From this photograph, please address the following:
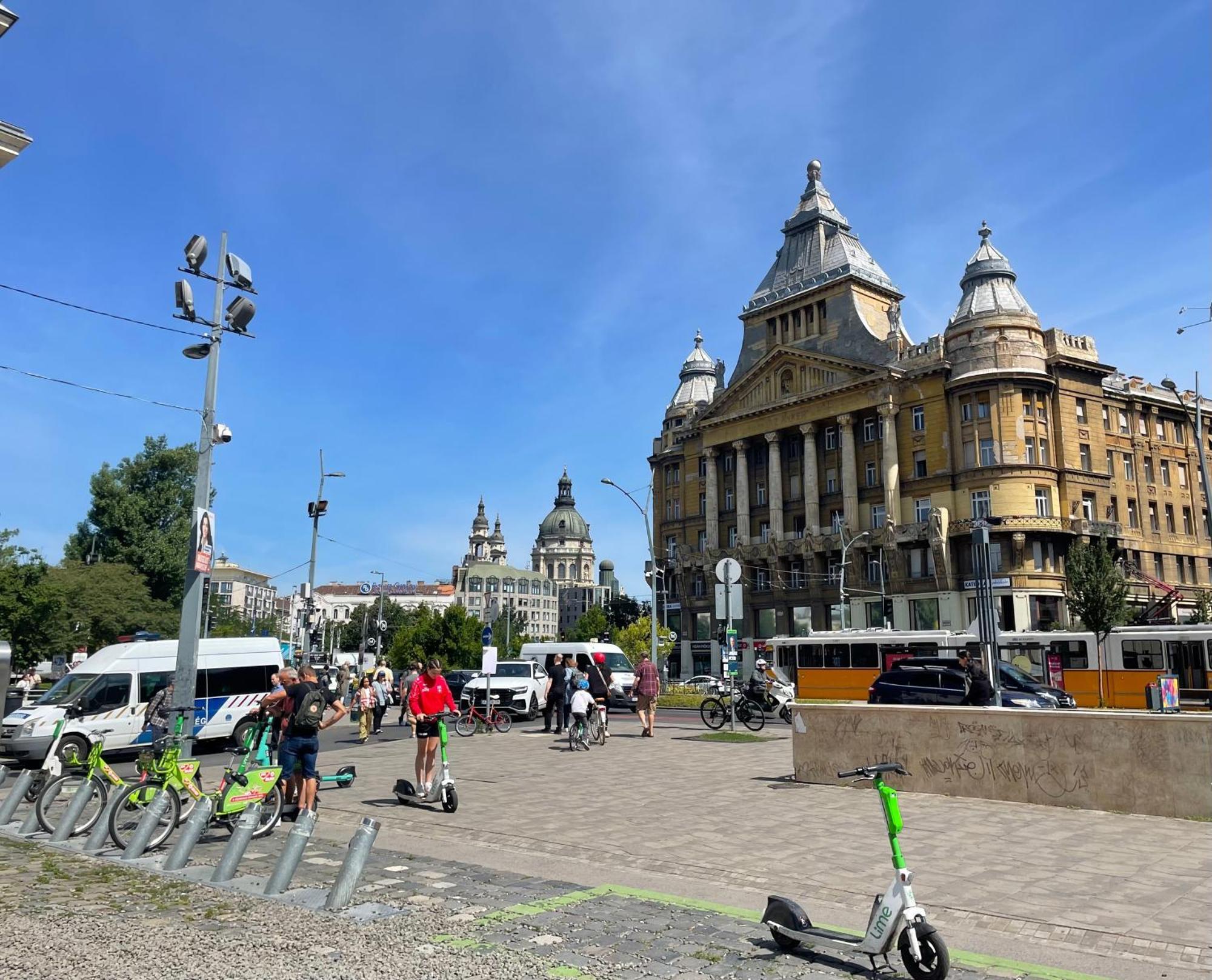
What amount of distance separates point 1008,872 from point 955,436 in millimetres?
53204

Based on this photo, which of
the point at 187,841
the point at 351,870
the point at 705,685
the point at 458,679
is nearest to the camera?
the point at 351,870

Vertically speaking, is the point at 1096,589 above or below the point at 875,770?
above

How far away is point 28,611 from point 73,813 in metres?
34.2

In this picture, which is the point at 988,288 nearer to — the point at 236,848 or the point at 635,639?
the point at 635,639

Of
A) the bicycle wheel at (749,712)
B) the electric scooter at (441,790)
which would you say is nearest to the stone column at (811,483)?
the bicycle wheel at (749,712)

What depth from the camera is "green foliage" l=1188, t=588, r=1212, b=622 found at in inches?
2014

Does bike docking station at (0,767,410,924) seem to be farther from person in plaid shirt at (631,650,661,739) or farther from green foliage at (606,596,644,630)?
green foliage at (606,596,644,630)

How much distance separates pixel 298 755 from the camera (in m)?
10.3

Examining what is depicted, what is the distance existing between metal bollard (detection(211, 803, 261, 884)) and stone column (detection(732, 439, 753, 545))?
63327 millimetres

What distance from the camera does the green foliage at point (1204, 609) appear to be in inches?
2014

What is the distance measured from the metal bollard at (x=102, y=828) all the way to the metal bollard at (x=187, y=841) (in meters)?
1.22

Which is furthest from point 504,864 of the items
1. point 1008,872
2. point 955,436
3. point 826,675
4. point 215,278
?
point 955,436

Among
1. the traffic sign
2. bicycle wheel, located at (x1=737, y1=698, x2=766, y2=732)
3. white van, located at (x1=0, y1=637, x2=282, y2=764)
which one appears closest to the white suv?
bicycle wheel, located at (x1=737, y1=698, x2=766, y2=732)


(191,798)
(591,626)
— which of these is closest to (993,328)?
(191,798)
